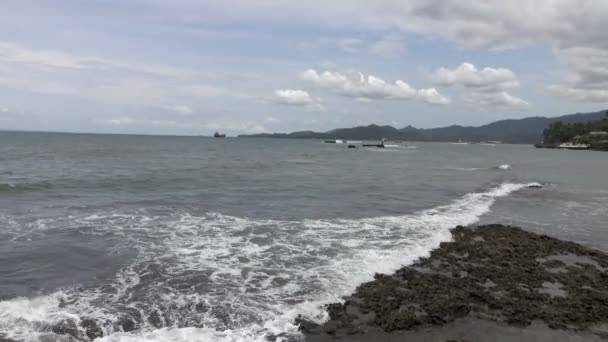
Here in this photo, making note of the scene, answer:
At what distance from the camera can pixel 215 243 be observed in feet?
60.2

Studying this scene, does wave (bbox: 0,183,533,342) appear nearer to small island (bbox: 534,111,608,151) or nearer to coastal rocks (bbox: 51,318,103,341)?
coastal rocks (bbox: 51,318,103,341)

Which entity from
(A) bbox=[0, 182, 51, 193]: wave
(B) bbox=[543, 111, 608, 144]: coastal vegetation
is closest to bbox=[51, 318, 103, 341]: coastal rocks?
(A) bbox=[0, 182, 51, 193]: wave

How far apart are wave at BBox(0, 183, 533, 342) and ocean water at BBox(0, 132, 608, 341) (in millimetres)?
54

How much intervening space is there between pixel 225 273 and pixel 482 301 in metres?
8.54

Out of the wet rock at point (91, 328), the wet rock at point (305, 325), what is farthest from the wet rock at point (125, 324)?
the wet rock at point (305, 325)

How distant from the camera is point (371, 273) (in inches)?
571

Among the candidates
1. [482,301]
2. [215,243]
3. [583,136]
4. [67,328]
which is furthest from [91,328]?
[583,136]

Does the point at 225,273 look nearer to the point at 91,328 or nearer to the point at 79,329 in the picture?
the point at 91,328

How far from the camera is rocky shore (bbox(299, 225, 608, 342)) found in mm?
10305

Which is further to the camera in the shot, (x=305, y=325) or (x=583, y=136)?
(x=583, y=136)

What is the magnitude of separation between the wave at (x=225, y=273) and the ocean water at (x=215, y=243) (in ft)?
0.18

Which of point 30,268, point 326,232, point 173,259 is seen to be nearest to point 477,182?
point 326,232

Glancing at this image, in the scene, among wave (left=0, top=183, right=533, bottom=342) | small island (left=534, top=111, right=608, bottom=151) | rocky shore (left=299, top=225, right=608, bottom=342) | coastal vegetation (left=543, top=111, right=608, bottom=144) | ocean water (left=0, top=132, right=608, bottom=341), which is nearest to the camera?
rocky shore (left=299, top=225, right=608, bottom=342)

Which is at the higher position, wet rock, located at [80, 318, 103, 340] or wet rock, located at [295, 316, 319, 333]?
wet rock, located at [295, 316, 319, 333]
